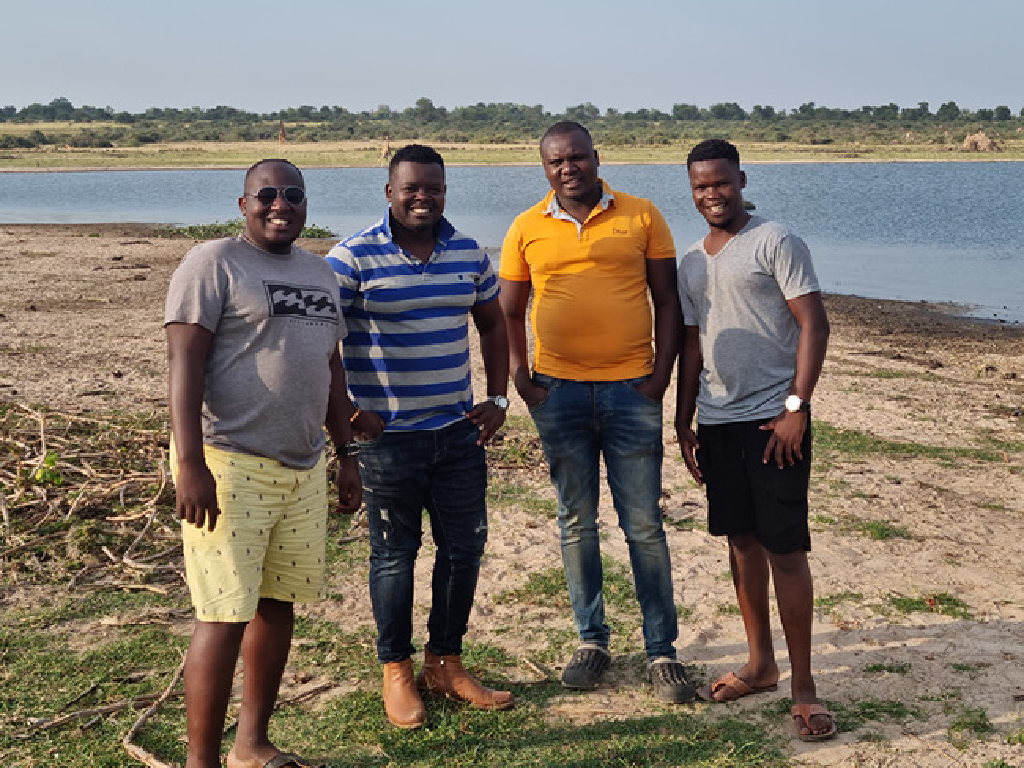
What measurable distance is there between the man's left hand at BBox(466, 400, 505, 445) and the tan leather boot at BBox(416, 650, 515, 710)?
86 cm

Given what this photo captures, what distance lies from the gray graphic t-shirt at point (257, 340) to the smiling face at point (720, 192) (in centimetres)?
139

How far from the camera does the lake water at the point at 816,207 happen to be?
19.7 m

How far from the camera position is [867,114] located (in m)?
104

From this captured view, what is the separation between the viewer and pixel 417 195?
3.74 meters

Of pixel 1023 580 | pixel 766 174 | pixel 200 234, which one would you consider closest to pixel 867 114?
pixel 766 174

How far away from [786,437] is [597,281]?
92 cm

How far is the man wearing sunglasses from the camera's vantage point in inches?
119

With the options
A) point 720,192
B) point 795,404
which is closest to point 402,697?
point 795,404

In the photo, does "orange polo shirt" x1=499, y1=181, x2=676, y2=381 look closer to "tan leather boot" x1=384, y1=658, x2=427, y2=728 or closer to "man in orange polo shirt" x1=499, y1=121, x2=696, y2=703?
"man in orange polo shirt" x1=499, y1=121, x2=696, y2=703

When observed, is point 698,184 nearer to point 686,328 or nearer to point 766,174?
point 686,328

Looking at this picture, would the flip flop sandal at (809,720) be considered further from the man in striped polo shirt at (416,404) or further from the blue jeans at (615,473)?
the man in striped polo shirt at (416,404)

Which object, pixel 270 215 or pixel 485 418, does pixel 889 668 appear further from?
pixel 270 215

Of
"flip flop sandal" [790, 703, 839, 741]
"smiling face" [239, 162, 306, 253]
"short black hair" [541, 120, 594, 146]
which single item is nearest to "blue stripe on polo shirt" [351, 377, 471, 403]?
"smiling face" [239, 162, 306, 253]

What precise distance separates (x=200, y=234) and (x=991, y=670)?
21.7 metres
